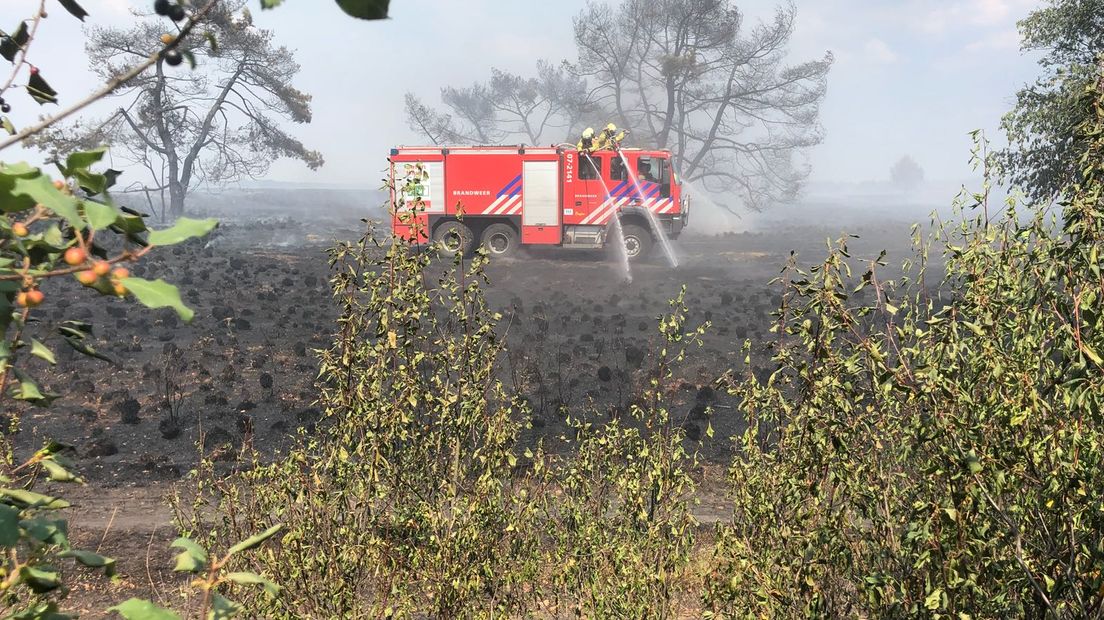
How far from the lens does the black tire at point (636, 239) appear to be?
22.2 metres

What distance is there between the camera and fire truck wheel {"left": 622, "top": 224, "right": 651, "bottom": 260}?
2222 centimetres

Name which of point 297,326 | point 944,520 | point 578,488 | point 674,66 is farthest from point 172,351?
point 674,66

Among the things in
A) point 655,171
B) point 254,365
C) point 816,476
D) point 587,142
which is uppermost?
point 587,142

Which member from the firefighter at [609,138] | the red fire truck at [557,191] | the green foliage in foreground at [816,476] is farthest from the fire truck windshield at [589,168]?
the green foliage in foreground at [816,476]

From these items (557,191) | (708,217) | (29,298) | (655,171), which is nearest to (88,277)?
(29,298)

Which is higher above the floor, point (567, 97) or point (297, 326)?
point (567, 97)

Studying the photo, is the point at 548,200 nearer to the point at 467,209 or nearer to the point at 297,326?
the point at 467,209

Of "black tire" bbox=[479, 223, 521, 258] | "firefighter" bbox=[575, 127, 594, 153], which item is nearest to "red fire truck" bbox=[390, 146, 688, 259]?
"black tire" bbox=[479, 223, 521, 258]

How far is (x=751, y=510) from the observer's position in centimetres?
391

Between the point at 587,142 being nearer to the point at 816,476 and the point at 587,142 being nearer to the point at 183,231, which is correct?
the point at 816,476

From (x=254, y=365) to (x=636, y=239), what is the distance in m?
12.0

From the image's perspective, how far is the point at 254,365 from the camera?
41.1ft

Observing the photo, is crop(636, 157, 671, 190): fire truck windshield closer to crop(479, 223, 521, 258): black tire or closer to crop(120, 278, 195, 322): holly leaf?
crop(479, 223, 521, 258): black tire

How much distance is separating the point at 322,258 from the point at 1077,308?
23982 millimetres
